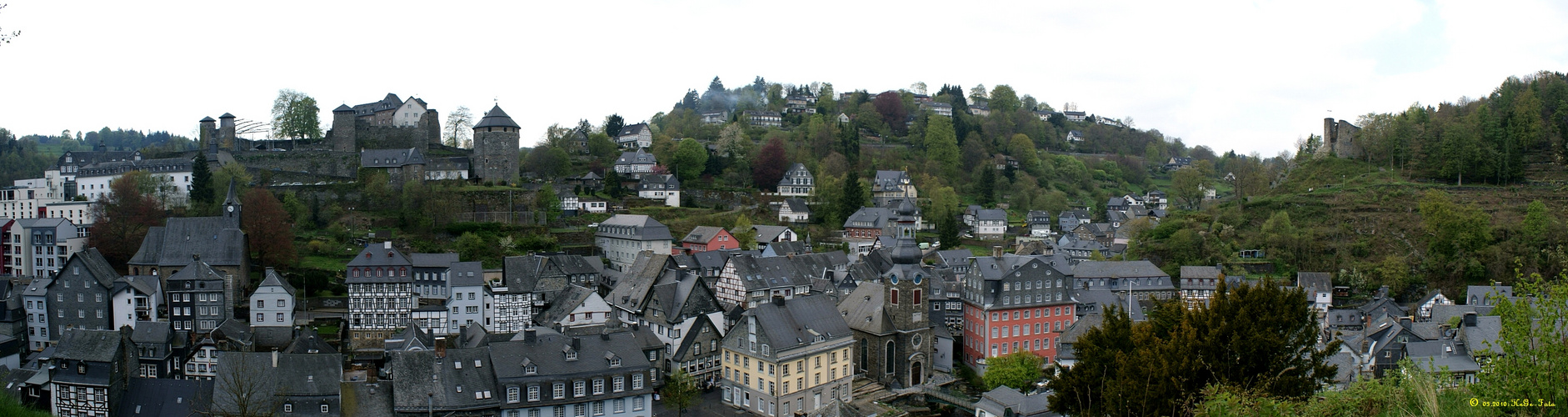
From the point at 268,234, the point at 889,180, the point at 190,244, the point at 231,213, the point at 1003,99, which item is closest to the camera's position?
the point at 190,244

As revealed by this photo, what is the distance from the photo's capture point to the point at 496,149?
6147 centimetres

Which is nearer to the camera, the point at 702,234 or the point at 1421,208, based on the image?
the point at 1421,208

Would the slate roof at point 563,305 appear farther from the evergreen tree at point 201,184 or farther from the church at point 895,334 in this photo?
the evergreen tree at point 201,184

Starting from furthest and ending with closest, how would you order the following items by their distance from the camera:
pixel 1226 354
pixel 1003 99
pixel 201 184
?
pixel 1003 99 → pixel 201 184 → pixel 1226 354

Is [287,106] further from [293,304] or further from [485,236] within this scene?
[293,304]

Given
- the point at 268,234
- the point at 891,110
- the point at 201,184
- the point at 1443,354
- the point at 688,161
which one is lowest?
the point at 1443,354

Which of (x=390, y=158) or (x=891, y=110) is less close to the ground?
(x=891, y=110)

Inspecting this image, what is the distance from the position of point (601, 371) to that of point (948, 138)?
233ft

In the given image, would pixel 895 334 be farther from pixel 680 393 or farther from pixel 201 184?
pixel 201 184

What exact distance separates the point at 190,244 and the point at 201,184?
13371mm

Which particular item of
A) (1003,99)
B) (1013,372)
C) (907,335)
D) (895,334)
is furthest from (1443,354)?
(1003,99)

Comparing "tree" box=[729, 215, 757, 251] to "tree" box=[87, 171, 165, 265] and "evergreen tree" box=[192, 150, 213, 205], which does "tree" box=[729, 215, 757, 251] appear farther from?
"tree" box=[87, 171, 165, 265]

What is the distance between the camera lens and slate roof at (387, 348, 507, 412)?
25844 mm

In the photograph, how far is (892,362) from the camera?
1357 inches
